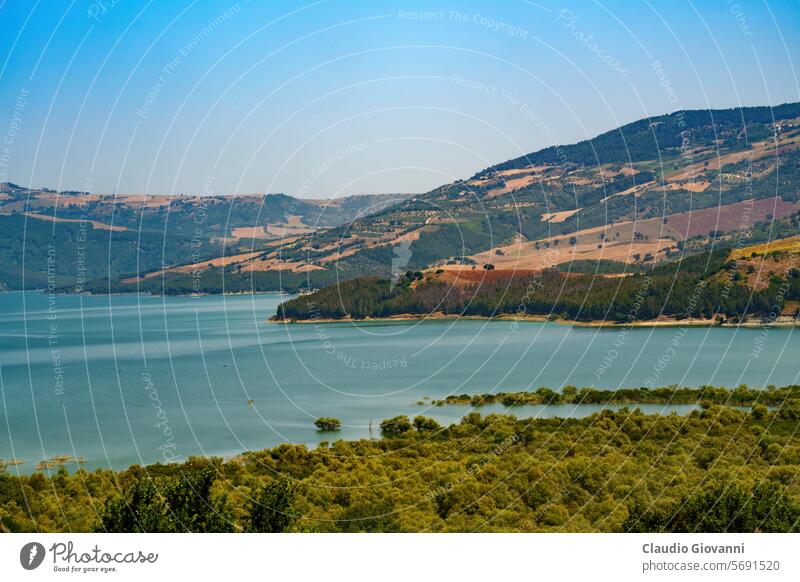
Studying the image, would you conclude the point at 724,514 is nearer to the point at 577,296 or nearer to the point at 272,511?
the point at 272,511

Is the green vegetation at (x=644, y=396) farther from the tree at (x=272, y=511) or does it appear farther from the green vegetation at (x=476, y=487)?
the tree at (x=272, y=511)

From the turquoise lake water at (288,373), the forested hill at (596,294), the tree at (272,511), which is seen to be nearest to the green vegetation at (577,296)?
the forested hill at (596,294)

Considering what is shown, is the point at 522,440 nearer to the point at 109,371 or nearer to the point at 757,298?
the point at 109,371

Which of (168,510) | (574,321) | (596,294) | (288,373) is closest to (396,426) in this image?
(168,510)

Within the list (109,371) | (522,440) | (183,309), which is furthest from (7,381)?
(183,309)

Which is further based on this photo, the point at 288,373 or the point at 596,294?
the point at 596,294

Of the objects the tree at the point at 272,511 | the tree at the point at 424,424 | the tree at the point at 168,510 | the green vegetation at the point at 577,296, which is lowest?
the tree at the point at 424,424

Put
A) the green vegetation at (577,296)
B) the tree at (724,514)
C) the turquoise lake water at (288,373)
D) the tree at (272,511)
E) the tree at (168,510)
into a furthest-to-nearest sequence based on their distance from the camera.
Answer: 1. the green vegetation at (577,296)
2. the turquoise lake water at (288,373)
3. the tree at (272,511)
4. the tree at (724,514)
5. the tree at (168,510)
